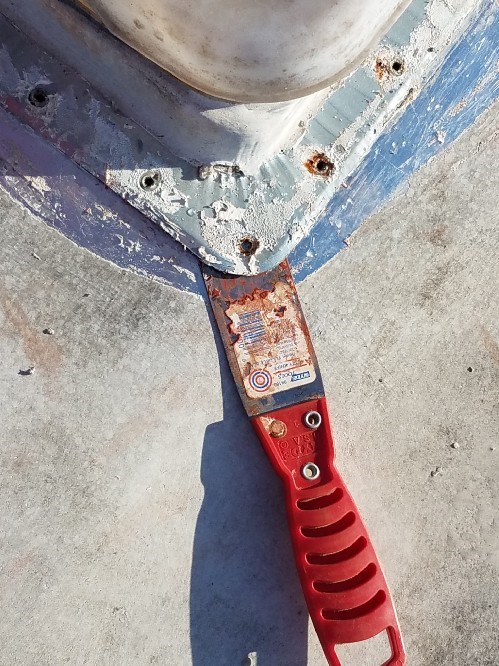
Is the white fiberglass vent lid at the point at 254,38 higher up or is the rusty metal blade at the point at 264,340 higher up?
the white fiberglass vent lid at the point at 254,38

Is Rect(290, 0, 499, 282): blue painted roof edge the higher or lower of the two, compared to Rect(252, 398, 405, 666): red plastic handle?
higher

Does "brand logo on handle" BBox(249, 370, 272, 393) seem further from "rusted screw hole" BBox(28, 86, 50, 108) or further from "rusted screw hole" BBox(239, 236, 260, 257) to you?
"rusted screw hole" BBox(28, 86, 50, 108)

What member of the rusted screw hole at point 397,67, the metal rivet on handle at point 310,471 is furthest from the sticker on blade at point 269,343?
the rusted screw hole at point 397,67

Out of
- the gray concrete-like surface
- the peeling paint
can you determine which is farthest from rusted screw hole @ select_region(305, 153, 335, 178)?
the gray concrete-like surface

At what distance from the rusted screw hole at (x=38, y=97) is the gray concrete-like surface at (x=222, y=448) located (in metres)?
0.16

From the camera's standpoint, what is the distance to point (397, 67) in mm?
1033

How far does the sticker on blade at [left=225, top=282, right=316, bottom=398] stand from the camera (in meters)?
1.03

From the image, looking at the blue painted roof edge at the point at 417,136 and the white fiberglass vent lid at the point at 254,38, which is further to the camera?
the blue painted roof edge at the point at 417,136

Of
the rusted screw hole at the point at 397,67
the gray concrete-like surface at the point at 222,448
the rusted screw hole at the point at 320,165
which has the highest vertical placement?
the rusted screw hole at the point at 397,67

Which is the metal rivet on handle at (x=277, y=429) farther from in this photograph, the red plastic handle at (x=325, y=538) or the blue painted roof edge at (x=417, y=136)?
the blue painted roof edge at (x=417, y=136)

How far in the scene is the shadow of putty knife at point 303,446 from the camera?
38.7 inches

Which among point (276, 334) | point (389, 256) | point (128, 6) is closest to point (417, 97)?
point (389, 256)

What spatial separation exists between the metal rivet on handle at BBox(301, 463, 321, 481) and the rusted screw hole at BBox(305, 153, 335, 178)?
1.53ft

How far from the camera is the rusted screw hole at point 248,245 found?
40.3 inches
